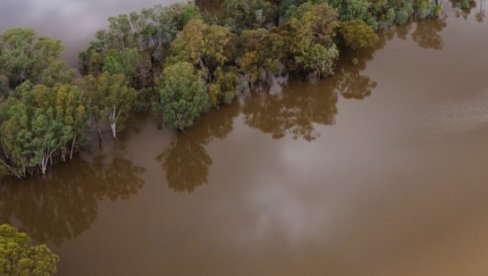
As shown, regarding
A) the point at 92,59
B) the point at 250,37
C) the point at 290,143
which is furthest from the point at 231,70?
the point at 92,59

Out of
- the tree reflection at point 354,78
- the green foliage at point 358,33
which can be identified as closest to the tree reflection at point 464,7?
the tree reflection at point 354,78

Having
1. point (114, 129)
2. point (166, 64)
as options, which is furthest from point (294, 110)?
point (114, 129)

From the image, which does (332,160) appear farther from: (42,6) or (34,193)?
(42,6)

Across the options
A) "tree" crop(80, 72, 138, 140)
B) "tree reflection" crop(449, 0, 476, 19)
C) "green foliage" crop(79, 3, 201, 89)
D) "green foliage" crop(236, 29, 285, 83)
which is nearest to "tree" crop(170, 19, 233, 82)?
"green foliage" crop(236, 29, 285, 83)

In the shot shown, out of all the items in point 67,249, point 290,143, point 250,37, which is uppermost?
point 250,37

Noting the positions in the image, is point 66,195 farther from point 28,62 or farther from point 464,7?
point 464,7

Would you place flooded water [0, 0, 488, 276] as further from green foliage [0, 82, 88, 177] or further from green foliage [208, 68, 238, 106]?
green foliage [0, 82, 88, 177]
